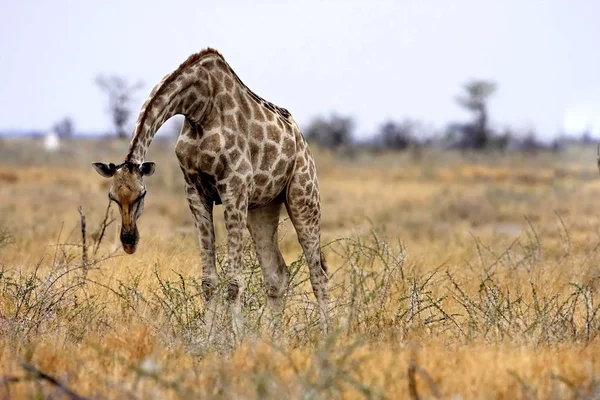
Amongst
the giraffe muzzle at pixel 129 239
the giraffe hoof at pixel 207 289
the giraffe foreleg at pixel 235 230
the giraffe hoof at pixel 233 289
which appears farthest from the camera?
the giraffe hoof at pixel 207 289

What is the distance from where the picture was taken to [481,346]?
537 cm

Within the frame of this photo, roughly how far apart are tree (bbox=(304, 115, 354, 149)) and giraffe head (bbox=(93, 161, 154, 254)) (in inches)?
2271

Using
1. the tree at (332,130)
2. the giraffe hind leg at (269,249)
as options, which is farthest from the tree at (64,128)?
the giraffe hind leg at (269,249)

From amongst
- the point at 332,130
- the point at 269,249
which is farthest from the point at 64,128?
the point at 269,249

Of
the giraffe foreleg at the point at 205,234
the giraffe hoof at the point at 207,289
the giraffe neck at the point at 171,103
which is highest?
the giraffe neck at the point at 171,103

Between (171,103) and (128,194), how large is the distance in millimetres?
884

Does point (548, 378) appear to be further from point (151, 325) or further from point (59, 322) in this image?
point (59, 322)

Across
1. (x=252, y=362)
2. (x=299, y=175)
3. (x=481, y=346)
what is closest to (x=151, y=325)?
(x=252, y=362)

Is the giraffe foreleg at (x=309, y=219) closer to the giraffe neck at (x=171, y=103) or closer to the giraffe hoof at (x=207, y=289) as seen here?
the giraffe hoof at (x=207, y=289)

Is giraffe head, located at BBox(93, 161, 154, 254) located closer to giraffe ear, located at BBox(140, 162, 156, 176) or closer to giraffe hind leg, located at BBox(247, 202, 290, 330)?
giraffe ear, located at BBox(140, 162, 156, 176)

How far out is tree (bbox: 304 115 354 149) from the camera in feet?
207

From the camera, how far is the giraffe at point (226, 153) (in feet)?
19.0

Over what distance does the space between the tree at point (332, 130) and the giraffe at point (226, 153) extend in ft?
185

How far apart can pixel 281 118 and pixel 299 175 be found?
0.48 meters
